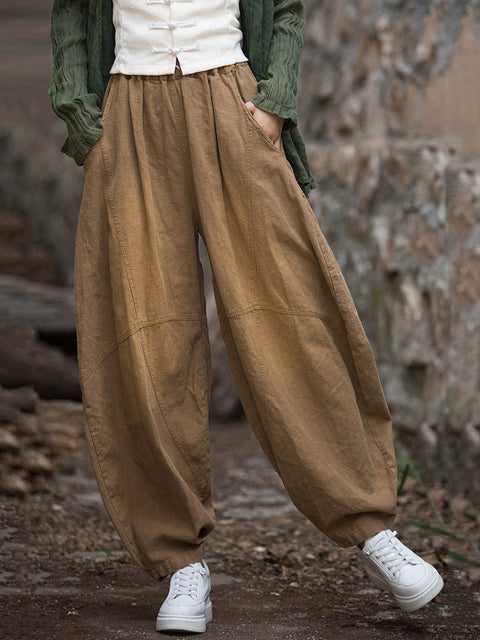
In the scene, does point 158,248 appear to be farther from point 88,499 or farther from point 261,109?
point 88,499

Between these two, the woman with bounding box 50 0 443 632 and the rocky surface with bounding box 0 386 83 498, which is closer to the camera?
the woman with bounding box 50 0 443 632

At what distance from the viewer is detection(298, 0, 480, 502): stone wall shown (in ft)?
10.5

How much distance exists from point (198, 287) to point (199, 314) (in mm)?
66

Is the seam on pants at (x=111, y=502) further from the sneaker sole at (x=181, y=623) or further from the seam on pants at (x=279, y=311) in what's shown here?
the seam on pants at (x=279, y=311)

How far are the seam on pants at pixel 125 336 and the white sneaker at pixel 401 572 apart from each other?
675 millimetres

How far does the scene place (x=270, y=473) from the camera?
151 inches

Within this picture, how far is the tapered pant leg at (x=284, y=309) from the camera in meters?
1.97

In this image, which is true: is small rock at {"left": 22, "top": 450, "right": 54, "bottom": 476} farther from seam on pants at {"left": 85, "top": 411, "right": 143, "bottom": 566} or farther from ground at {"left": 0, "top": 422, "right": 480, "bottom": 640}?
seam on pants at {"left": 85, "top": 411, "right": 143, "bottom": 566}

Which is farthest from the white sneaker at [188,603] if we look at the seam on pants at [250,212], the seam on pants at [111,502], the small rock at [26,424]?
the small rock at [26,424]

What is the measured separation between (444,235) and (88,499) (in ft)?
5.73

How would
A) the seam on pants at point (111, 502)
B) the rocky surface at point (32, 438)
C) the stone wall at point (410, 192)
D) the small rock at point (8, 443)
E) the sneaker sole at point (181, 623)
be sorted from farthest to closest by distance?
the small rock at point (8, 443), the rocky surface at point (32, 438), the stone wall at point (410, 192), the seam on pants at point (111, 502), the sneaker sole at point (181, 623)

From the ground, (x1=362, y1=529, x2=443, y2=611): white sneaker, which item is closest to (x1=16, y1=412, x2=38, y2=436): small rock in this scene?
the ground

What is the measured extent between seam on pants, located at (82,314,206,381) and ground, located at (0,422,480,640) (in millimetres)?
600

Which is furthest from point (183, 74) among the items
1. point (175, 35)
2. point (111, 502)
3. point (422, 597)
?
point (422, 597)
